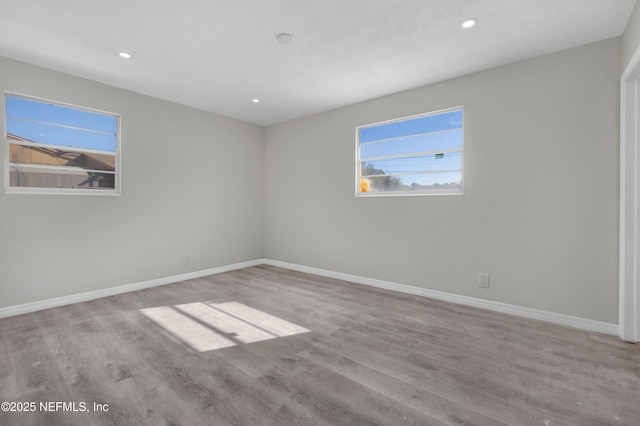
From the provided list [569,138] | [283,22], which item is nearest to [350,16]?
[283,22]

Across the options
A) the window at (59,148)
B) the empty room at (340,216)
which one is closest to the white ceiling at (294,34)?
the empty room at (340,216)

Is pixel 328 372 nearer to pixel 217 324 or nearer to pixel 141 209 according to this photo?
pixel 217 324

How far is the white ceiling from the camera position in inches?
84.5

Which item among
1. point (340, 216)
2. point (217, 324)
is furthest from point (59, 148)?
point (340, 216)

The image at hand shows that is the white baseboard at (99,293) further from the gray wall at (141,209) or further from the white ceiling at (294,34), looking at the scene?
the white ceiling at (294,34)

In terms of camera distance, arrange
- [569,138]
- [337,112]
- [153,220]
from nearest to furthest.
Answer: [569,138] → [153,220] → [337,112]

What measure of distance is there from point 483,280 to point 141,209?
4.48 m

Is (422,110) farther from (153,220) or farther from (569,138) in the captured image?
(153,220)

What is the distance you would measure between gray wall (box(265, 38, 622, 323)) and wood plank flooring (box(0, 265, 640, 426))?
1.63 feet

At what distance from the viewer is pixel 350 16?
7.39 feet

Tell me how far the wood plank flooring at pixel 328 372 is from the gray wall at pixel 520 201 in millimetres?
497

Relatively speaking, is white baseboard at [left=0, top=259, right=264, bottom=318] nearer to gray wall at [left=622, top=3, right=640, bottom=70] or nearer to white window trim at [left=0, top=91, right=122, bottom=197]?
white window trim at [left=0, top=91, right=122, bottom=197]

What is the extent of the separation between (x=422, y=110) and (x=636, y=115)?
1.90 metres

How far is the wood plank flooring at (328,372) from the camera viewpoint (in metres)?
1.54
